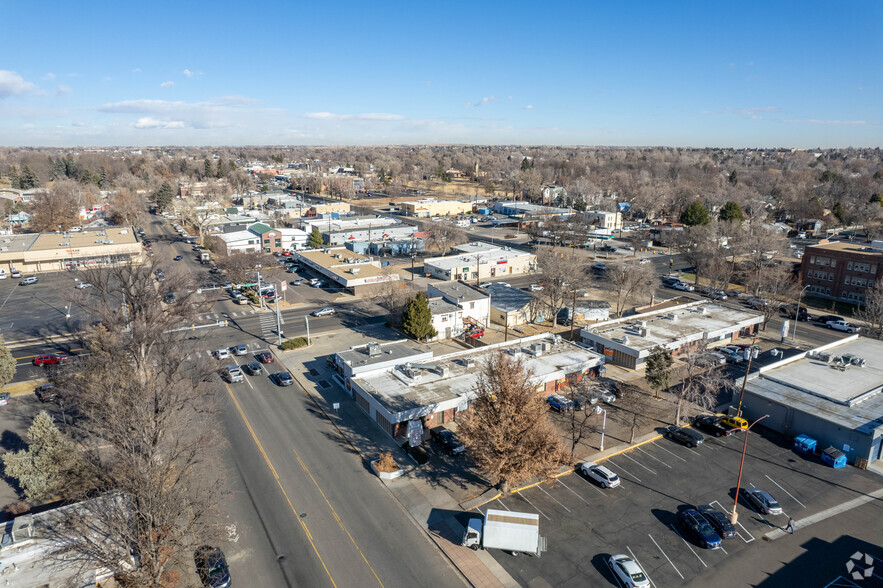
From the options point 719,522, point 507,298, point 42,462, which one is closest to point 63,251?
point 42,462

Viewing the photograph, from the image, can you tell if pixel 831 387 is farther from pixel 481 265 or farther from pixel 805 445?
pixel 481 265

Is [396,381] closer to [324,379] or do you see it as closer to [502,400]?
[324,379]

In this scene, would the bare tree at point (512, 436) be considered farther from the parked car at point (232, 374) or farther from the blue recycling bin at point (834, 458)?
the parked car at point (232, 374)

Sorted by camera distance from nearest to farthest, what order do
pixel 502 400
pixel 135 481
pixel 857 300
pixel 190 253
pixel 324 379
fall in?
pixel 135 481
pixel 502 400
pixel 324 379
pixel 857 300
pixel 190 253

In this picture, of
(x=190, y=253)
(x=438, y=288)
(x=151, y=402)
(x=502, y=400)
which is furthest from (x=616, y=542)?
(x=190, y=253)

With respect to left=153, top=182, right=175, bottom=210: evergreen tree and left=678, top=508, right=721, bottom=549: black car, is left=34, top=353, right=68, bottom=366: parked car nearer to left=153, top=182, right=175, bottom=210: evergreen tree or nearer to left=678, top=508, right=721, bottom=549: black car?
left=678, top=508, right=721, bottom=549: black car

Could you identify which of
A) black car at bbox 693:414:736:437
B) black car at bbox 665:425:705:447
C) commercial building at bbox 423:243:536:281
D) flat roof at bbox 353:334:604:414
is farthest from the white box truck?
commercial building at bbox 423:243:536:281
